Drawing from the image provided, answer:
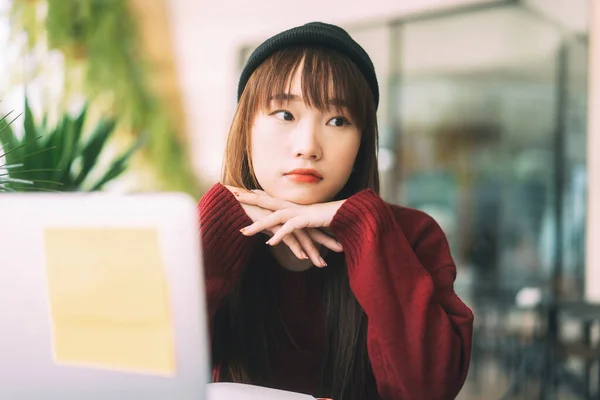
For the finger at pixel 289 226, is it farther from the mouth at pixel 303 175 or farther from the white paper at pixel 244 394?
the white paper at pixel 244 394

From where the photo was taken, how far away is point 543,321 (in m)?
2.69

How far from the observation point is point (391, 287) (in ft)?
2.53

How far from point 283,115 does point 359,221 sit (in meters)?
0.20

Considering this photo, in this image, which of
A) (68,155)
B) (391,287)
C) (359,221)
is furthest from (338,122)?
(68,155)

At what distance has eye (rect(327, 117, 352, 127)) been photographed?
832mm

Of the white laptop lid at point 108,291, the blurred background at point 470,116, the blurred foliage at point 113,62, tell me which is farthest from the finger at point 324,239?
the blurred foliage at point 113,62

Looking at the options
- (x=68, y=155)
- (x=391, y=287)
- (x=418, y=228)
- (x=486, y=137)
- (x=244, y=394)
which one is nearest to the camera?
(x=244, y=394)

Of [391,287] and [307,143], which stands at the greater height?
[307,143]

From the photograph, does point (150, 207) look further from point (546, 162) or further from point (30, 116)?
point (546, 162)

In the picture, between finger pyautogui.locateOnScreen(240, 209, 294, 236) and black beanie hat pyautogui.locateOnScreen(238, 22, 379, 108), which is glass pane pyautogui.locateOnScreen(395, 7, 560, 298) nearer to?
black beanie hat pyautogui.locateOnScreen(238, 22, 379, 108)

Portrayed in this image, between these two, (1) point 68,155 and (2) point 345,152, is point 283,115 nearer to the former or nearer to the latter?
(2) point 345,152

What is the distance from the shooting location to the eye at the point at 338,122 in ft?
2.73

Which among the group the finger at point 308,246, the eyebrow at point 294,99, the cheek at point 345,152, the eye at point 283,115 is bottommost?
the finger at point 308,246

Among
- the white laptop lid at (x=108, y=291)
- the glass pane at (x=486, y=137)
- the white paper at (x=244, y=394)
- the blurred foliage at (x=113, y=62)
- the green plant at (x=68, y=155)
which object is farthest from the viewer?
the glass pane at (x=486, y=137)
